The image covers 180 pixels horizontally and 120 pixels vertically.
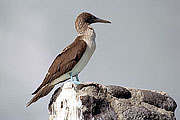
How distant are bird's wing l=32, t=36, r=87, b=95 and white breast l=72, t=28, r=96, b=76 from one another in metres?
0.08

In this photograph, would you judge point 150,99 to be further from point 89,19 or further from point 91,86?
point 89,19

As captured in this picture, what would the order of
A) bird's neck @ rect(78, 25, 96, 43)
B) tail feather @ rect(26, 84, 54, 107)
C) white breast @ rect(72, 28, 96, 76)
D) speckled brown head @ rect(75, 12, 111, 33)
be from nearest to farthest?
1. tail feather @ rect(26, 84, 54, 107)
2. white breast @ rect(72, 28, 96, 76)
3. bird's neck @ rect(78, 25, 96, 43)
4. speckled brown head @ rect(75, 12, 111, 33)

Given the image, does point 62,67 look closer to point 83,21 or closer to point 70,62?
point 70,62

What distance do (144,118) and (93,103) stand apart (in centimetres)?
84

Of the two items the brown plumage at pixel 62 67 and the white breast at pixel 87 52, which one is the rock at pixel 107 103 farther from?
the white breast at pixel 87 52

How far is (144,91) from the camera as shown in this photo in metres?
5.59

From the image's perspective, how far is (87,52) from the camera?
6188 millimetres

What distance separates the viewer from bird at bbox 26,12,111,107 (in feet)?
20.0

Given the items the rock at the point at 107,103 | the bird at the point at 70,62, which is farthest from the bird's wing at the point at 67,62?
the rock at the point at 107,103

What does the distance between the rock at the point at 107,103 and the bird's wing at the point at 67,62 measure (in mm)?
564

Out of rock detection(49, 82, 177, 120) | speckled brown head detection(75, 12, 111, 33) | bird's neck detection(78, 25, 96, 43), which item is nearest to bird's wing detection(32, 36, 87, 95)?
bird's neck detection(78, 25, 96, 43)

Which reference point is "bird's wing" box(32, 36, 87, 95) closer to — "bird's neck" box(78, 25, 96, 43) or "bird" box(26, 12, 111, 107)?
"bird" box(26, 12, 111, 107)

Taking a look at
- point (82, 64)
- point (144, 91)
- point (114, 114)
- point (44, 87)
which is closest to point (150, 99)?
point (144, 91)

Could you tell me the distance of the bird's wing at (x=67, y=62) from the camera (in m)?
6.11
